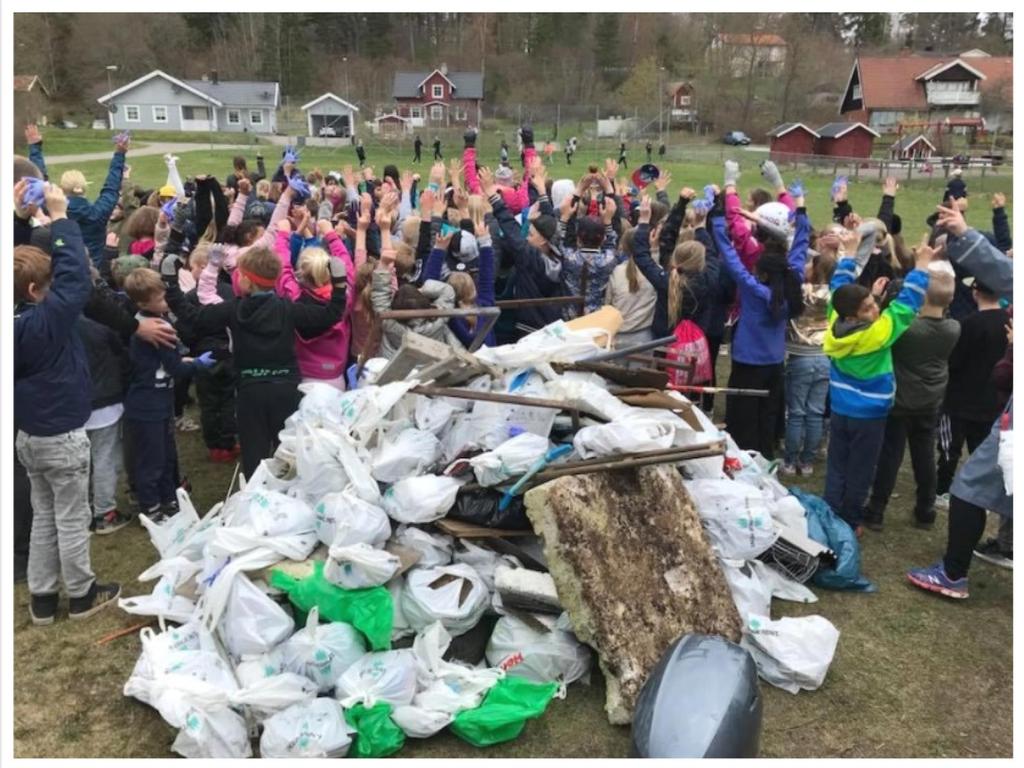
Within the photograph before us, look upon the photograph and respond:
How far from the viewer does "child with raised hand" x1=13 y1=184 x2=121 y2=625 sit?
365 centimetres

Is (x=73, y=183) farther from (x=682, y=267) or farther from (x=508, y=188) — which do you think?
(x=682, y=267)

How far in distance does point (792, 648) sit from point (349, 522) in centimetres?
232

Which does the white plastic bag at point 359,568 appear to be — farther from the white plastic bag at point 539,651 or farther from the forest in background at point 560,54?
the forest in background at point 560,54

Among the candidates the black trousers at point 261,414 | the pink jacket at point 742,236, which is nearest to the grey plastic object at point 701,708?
the black trousers at point 261,414

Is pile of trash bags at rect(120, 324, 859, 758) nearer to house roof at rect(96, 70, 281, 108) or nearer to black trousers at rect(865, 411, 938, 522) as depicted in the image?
black trousers at rect(865, 411, 938, 522)

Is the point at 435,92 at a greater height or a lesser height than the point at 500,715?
greater

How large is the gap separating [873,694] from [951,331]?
2.46 meters

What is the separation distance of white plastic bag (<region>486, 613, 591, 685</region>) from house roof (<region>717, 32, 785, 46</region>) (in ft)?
166

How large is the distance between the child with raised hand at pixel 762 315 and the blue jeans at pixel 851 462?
0.84 meters

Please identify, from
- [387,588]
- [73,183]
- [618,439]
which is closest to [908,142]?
[73,183]

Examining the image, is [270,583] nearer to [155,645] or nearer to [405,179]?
[155,645]

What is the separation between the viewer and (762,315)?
5.79 m

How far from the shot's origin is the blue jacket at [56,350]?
3.62m

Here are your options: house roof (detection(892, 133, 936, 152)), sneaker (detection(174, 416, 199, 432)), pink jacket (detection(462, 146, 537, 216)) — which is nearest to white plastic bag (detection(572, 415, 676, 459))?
pink jacket (detection(462, 146, 537, 216))
